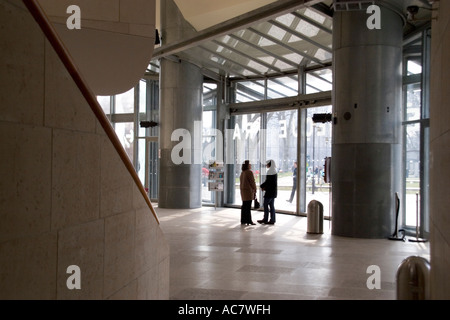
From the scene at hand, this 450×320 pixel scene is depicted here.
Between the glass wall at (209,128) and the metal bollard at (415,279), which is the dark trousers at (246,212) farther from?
the metal bollard at (415,279)

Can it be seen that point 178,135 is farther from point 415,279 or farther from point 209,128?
point 415,279

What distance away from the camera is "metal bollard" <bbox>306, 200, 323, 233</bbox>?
11703 millimetres

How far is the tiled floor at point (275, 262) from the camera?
6237 mm

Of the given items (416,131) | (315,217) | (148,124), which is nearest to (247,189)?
(315,217)

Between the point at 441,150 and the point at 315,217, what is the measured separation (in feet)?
25.7

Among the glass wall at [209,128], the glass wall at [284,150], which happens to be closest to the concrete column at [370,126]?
the glass wall at [284,150]

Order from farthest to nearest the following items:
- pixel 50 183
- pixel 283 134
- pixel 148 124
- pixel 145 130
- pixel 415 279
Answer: pixel 145 130 < pixel 148 124 < pixel 283 134 < pixel 415 279 < pixel 50 183

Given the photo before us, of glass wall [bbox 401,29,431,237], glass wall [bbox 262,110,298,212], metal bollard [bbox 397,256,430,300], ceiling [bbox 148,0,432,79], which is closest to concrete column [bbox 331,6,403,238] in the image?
ceiling [bbox 148,0,432,79]

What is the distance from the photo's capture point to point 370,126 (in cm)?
1101

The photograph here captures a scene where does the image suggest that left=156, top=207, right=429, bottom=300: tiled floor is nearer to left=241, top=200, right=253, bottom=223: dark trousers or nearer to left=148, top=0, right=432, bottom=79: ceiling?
left=241, top=200, right=253, bottom=223: dark trousers

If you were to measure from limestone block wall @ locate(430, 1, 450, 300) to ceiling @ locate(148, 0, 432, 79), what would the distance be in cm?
572

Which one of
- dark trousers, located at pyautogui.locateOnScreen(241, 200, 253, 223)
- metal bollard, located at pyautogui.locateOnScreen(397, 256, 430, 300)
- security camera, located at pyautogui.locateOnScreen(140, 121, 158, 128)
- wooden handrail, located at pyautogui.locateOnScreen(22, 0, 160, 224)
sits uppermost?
security camera, located at pyautogui.locateOnScreen(140, 121, 158, 128)

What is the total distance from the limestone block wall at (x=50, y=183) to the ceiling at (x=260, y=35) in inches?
297
